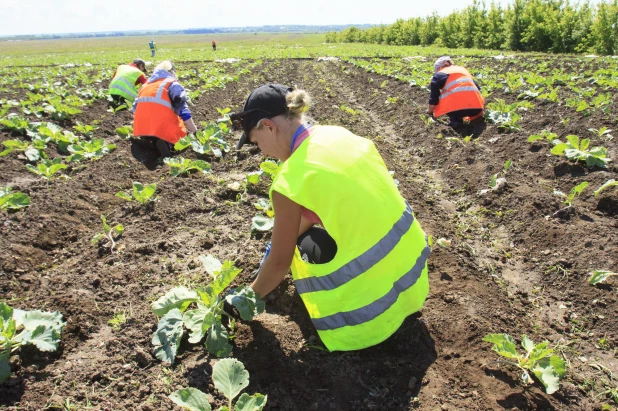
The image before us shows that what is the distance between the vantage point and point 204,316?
233 centimetres

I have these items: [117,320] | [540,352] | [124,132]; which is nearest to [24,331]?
[117,320]

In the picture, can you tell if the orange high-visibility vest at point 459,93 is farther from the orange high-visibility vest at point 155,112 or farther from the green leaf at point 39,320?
the green leaf at point 39,320

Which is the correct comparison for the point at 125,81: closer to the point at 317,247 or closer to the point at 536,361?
the point at 317,247

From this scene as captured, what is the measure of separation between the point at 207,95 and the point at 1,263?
792 centimetres

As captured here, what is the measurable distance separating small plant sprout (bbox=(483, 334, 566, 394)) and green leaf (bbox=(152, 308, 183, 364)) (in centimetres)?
178

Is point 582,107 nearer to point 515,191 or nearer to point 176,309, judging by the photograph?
point 515,191

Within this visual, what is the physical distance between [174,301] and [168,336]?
0.74ft

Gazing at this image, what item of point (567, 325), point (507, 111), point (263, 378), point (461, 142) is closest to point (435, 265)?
point (567, 325)

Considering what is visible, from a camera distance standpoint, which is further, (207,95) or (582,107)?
(207,95)

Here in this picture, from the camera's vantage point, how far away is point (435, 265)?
132 inches

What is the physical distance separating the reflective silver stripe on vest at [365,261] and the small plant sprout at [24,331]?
165 cm

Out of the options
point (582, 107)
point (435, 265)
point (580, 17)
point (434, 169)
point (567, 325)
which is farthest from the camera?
point (580, 17)

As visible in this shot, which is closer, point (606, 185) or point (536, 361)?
point (536, 361)

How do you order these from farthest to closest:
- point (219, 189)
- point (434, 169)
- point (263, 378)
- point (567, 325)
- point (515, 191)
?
1. point (434, 169)
2. point (219, 189)
3. point (515, 191)
4. point (567, 325)
5. point (263, 378)
